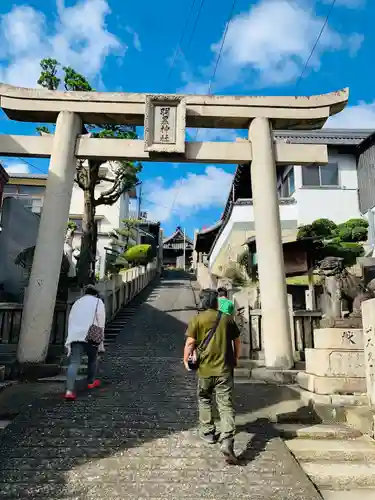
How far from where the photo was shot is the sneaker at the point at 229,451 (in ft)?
13.4

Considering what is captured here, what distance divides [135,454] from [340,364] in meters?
3.69

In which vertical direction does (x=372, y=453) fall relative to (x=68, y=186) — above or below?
below

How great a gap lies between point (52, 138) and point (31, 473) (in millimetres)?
8014

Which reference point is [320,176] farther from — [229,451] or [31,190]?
[31,190]

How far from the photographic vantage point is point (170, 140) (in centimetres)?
989

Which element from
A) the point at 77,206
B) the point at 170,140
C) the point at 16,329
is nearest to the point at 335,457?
the point at 16,329

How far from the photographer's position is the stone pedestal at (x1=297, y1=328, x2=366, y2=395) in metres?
6.30

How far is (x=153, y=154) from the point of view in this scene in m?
9.97

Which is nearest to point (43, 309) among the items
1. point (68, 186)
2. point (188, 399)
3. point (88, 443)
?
point (68, 186)

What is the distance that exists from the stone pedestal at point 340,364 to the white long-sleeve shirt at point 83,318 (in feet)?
12.2

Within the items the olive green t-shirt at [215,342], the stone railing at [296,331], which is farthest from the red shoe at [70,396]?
the stone railing at [296,331]

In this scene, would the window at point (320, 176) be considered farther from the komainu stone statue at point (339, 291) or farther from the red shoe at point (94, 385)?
the red shoe at point (94, 385)

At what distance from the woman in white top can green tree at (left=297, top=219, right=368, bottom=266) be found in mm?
12194

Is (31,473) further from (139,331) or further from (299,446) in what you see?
(139,331)
